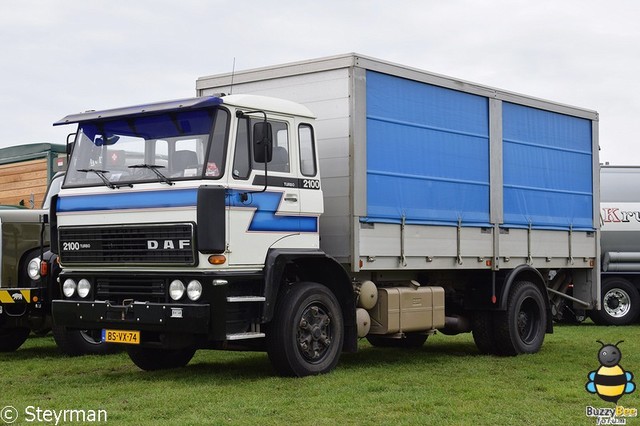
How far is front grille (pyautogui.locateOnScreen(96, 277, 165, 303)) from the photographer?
9836 mm

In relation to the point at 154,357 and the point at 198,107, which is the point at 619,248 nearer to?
the point at 154,357

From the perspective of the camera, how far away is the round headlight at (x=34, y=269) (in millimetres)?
12945

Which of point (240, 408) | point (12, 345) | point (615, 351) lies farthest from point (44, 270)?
point (615, 351)

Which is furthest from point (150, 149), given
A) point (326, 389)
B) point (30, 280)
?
point (30, 280)

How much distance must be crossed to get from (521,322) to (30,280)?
262 inches

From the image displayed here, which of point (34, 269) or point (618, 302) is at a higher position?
point (34, 269)

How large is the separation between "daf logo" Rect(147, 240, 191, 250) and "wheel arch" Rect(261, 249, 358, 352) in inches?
36.9

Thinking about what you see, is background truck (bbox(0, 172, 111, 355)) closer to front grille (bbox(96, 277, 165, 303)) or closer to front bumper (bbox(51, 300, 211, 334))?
front bumper (bbox(51, 300, 211, 334))

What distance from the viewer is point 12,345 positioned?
1380 centimetres

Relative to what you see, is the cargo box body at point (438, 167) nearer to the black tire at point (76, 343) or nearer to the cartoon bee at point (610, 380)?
the cartoon bee at point (610, 380)

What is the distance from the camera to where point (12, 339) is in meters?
13.8

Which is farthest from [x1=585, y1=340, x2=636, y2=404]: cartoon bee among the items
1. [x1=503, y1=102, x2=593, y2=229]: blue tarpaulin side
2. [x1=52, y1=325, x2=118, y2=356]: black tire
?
[x1=52, y1=325, x2=118, y2=356]: black tire

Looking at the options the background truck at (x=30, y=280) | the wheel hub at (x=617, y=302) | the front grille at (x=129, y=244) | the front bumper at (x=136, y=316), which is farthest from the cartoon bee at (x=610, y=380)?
the wheel hub at (x=617, y=302)

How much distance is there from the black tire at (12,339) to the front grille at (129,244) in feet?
12.2
